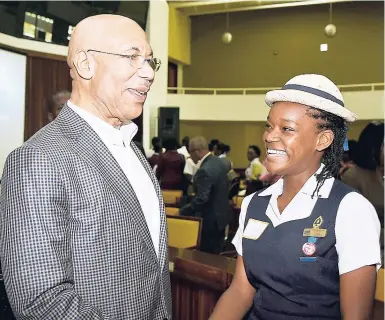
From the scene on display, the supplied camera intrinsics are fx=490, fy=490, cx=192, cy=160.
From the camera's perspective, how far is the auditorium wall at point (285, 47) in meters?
14.4

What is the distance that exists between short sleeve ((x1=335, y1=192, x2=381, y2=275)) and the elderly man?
448 mm

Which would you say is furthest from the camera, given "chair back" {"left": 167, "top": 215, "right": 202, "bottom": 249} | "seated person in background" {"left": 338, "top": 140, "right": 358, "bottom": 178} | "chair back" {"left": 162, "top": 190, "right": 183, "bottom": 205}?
"chair back" {"left": 162, "top": 190, "right": 183, "bottom": 205}

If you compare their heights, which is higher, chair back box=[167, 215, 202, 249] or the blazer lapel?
the blazer lapel

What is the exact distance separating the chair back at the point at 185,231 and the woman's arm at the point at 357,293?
6.54 ft

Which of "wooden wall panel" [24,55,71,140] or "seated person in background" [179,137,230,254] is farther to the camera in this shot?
"wooden wall panel" [24,55,71,140]

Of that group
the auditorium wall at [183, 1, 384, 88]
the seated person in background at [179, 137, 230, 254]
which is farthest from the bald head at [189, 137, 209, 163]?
the auditorium wall at [183, 1, 384, 88]

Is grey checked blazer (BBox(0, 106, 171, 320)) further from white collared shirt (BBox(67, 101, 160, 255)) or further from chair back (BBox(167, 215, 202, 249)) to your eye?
chair back (BBox(167, 215, 202, 249))

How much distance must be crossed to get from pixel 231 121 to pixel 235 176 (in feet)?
28.5

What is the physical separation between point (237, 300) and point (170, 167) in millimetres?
4526

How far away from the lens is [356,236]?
1.23 m

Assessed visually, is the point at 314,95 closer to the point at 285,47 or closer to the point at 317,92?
the point at 317,92

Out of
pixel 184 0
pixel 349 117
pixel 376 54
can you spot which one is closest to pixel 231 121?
pixel 184 0

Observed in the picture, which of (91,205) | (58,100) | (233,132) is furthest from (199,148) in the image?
(233,132)

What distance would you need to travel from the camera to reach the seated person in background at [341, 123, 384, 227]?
8.90ft
